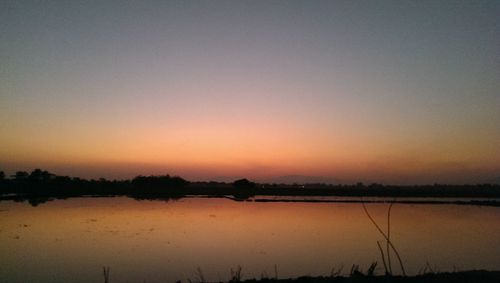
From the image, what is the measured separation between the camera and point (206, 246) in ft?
53.7

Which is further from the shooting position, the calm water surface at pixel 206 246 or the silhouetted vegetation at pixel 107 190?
the silhouetted vegetation at pixel 107 190

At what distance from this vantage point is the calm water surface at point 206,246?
40.4 feet

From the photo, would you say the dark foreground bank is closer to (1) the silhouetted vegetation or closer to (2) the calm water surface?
(2) the calm water surface

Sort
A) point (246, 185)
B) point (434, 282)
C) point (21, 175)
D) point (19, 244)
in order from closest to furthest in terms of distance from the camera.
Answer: point (434, 282) → point (19, 244) → point (21, 175) → point (246, 185)

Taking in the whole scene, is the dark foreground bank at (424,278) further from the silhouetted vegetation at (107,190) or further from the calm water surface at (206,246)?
the silhouetted vegetation at (107,190)

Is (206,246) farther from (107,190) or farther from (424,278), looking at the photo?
(107,190)

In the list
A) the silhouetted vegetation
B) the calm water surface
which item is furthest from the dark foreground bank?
the silhouetted vegetation

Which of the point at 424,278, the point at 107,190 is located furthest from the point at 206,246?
the point at 107,190

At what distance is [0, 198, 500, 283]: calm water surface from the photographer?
12312 mm

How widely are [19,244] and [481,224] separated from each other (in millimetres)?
25349

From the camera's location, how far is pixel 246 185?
3479 inches

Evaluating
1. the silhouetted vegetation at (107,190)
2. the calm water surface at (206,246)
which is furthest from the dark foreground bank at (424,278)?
the silhouetted vegetation at (107,190)

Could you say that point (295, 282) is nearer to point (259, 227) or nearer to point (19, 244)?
point (19, 244)

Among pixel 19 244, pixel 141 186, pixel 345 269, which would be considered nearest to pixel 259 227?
pixel 345 269
